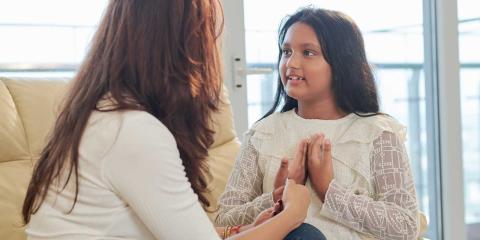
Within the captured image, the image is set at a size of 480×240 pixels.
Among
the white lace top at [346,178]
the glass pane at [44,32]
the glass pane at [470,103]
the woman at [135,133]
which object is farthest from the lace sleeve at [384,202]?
the glass pane at [470,103]

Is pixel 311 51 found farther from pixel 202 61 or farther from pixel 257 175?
pixel 202 61

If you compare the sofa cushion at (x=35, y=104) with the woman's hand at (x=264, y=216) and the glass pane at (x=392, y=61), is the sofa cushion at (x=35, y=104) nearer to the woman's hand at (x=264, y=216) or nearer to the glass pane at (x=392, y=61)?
the woman's hand at (x=264, y=216)

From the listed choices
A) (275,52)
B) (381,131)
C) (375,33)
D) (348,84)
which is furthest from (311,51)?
(375,33)

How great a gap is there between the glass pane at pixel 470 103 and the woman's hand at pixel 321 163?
6.37 feet

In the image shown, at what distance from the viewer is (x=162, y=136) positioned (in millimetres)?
1083

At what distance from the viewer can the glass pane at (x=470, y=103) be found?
3.32 metres

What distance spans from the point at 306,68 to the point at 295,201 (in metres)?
0.40

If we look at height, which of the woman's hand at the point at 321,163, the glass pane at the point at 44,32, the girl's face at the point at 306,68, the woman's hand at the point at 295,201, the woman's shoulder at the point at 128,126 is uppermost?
the glass pane at the point at 44,32

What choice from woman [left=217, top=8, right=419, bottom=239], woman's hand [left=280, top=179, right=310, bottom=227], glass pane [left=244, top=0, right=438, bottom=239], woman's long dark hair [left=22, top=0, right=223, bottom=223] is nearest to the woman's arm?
woman's hand [left=280, top=179, right=310, bottom=227]

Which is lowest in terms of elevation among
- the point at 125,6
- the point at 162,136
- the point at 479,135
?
the point at 479,135

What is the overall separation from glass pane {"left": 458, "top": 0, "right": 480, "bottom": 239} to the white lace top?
182 centimetres

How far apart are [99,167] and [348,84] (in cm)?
81

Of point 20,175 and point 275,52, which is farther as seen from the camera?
point 275,52

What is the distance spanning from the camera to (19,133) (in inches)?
75.4
